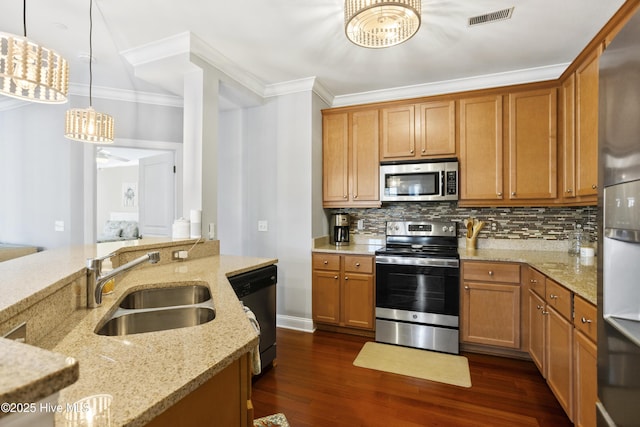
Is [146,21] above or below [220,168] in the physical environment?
above

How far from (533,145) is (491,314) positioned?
5.14ft

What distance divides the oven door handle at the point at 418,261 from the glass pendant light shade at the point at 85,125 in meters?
2.59

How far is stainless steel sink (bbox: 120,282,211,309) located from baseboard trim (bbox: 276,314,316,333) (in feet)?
5.91

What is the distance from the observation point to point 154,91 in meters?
3.51

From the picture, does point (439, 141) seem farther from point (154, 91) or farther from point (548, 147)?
point (154, 91)

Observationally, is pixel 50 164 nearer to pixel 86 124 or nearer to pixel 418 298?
pixel 86 124

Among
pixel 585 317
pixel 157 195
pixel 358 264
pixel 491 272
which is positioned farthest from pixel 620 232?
pixel 157 195

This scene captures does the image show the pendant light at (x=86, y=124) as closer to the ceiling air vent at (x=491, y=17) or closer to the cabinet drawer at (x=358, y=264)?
the cabinet drawer at (x=358, y=264)

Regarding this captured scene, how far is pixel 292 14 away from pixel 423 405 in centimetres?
278

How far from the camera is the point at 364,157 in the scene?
3453mm

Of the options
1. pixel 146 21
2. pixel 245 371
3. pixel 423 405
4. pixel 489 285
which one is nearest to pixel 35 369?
pixel 245 371

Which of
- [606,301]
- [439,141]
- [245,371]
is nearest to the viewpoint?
[245,371]

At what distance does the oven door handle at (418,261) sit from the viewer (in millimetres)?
2807

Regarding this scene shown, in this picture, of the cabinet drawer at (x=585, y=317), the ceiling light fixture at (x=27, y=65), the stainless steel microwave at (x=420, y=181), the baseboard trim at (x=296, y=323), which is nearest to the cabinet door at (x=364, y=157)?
the stainless steel microwave at (x=420, y=181)
